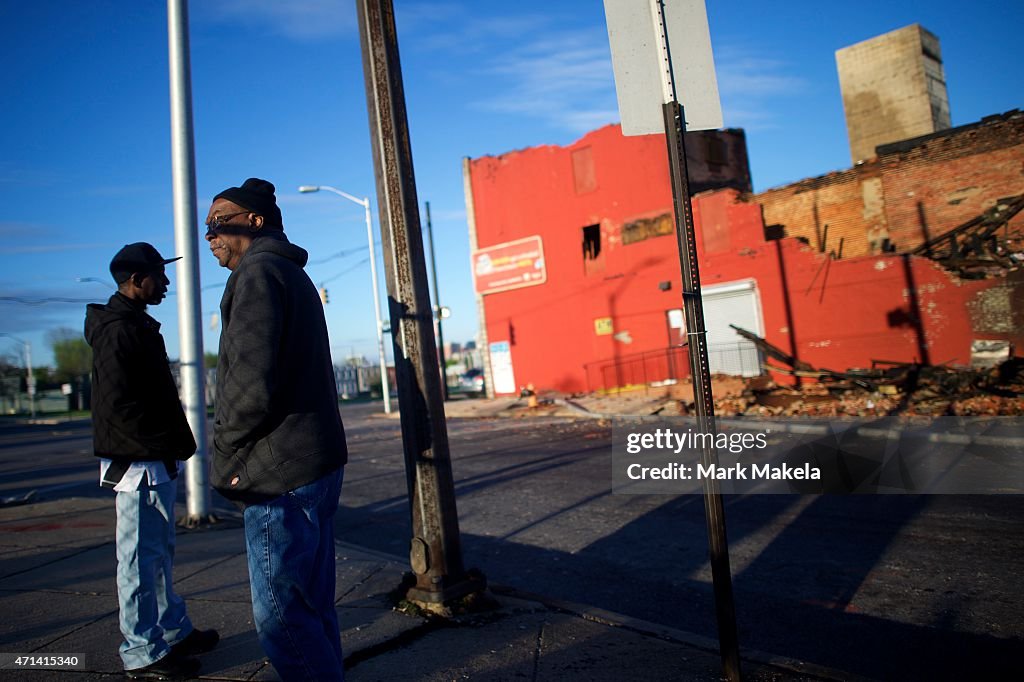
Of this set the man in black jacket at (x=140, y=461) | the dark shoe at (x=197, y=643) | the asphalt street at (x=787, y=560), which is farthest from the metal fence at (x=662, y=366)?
the man in black jacket at (x=140, y=461)

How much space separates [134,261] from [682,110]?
263 centimetres

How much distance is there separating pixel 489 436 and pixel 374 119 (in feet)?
36.5

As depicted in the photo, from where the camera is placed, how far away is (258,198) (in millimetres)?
2586

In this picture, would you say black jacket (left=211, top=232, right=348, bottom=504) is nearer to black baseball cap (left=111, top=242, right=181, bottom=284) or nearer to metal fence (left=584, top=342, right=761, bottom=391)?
black baseball cap (left=111, top=242, right=181, bottom=284)

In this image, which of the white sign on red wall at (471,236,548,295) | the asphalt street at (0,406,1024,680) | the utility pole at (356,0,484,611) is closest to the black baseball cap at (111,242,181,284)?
the utility pole at (356,0,484,611)

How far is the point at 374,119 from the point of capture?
156 inches

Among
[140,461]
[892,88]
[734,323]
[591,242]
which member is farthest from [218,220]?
[892,88]

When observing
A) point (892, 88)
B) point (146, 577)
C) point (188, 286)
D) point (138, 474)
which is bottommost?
point (146, 577)

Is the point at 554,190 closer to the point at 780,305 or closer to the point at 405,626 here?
the point at 780,305

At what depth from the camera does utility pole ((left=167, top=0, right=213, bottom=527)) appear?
6281 millimetres

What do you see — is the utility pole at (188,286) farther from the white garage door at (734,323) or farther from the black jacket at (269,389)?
the white garage door at (734,323)

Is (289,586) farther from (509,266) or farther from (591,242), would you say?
(509,266)

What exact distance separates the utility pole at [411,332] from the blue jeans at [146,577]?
117 cm

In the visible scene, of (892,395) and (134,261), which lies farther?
(892,395)
